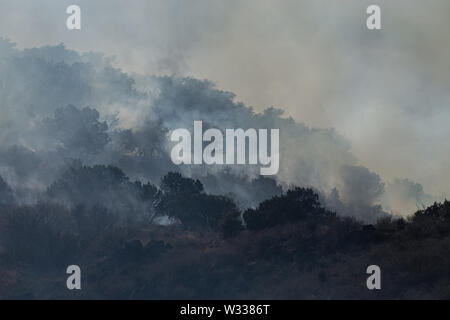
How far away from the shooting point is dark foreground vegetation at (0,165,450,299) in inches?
1793

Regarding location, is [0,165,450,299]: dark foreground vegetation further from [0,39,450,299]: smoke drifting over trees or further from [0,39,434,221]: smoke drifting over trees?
[0,39,434,221]: smoke drifting over trees

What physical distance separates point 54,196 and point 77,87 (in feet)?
133

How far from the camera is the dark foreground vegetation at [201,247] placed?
1793 inches

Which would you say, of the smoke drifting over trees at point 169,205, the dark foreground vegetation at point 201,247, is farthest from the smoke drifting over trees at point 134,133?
the dark foreground vegetation at point 201,247

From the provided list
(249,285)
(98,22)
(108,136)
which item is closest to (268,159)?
(108,136)

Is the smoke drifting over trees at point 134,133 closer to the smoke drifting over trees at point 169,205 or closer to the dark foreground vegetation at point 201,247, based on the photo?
the smoke drifting over trees at point 169,205

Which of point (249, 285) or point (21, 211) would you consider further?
point (21, 211)

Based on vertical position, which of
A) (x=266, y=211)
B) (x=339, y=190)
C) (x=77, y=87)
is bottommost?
(x=266, y=211)

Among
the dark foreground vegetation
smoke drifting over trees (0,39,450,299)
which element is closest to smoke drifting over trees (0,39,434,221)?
smoke drifting over trees (0,39,450,299)

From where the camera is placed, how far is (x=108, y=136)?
100 meters

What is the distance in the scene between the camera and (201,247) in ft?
194

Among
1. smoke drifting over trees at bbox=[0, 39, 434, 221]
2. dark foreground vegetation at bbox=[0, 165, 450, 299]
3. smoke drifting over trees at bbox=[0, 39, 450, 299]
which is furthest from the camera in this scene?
smoke drifting over trees at bbox=[0, 39, 434, 221]

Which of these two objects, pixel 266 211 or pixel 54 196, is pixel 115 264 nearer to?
pixel 266 211

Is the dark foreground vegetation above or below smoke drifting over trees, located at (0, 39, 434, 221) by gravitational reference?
below
